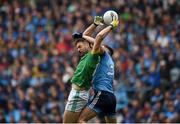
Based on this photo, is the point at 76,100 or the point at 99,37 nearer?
the point at 99,37

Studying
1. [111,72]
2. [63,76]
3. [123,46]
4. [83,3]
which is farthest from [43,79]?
[111,72]

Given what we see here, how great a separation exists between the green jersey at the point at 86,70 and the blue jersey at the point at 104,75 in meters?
0.12

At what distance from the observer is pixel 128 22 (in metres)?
24.3

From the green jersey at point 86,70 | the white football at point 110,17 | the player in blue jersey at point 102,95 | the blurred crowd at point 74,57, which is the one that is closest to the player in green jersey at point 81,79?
the green jersey at point 86,70

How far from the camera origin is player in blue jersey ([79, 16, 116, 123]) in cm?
1398

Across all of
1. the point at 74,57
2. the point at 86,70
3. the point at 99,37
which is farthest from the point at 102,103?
the point at 74,57

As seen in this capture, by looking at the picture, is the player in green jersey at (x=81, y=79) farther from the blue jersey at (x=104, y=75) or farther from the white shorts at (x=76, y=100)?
the blue jersey at (x=104, y=75)

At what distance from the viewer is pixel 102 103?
1396 centimetres

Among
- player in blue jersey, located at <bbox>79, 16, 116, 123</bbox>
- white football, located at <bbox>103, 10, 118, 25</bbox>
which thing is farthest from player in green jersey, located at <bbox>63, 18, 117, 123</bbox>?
white football, located at <bbox>103, 10, 118, 25</bbox>

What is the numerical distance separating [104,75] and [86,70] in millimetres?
345

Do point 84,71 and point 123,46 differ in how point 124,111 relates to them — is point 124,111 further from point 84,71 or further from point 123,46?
point 84,71

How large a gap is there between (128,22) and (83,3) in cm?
221

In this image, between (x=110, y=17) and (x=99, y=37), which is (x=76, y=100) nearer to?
(x=99, y=37)

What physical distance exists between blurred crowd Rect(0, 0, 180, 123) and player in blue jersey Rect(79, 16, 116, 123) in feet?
18.8
